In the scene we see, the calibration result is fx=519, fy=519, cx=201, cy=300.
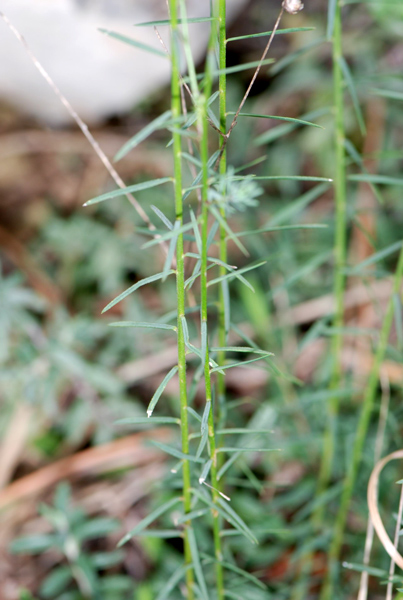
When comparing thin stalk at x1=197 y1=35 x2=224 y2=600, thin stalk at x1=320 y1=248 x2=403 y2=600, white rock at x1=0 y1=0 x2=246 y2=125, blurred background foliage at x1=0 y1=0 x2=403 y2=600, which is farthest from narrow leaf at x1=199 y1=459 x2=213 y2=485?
white rock at x1=0 y1=0 x2=246 y2=125

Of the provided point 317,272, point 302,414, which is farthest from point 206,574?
point 317,272

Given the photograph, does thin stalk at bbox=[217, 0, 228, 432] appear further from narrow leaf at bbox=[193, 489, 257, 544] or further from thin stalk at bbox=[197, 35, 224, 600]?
narrow leaf at bbox=[193, 489, 257, 544]

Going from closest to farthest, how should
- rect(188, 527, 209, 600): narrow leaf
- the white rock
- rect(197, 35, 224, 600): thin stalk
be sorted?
rect(197, 35, 224, 600): thin stalk < rect(188, 527, 209, 600): narrow leaf < the white rock

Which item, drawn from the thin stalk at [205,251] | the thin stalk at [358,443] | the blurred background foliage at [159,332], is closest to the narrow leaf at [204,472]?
the thin stalk at [205,251]

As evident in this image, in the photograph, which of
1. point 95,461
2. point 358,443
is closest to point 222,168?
point 358,443

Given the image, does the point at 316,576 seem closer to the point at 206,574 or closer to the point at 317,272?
the point at 206,574

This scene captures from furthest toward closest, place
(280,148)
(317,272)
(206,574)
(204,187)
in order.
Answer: (280,148), (317,272), (206,574), (204,187)
